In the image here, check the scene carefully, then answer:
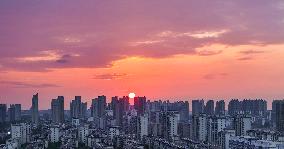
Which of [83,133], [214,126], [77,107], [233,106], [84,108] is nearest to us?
[214,126]

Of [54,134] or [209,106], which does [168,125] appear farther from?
[209,106]

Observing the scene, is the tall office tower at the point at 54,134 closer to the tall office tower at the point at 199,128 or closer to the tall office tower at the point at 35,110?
the tall office tower at the point at 199,128

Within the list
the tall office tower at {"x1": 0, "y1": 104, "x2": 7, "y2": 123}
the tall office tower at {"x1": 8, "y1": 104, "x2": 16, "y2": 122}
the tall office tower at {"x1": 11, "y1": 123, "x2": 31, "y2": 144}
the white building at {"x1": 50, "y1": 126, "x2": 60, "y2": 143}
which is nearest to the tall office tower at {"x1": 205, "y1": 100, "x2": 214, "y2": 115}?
the tall office tower at {"x1": 8, "y1": 104, "x2": 16, "y2": 122}

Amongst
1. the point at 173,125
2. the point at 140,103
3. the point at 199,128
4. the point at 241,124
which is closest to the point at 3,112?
the point at 140,103

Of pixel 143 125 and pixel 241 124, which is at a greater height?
pixel 241 124

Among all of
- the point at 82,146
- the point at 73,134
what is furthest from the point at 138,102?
the point at 82,146

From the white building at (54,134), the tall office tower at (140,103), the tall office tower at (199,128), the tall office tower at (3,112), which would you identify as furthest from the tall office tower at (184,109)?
the white building at (54,134)
